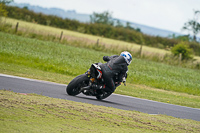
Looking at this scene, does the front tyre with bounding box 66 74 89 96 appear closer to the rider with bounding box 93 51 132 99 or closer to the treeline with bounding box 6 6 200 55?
the rider with bounding box 93 51 132 99

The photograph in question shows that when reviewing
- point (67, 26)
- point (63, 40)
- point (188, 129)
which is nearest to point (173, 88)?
point (188, 129)

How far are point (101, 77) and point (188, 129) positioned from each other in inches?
129

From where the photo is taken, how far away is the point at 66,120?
6363 millimetres

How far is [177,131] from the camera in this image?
7309 millimetres

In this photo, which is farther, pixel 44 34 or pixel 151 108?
pixel 44 34

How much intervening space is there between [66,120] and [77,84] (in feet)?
11.8

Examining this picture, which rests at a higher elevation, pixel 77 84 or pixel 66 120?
pixel 77 84

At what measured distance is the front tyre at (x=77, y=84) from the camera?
9828 millimetres

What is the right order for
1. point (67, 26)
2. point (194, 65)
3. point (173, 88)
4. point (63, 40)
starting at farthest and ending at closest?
point (67, 26) < point (194, 65) < point (63, 40) < point (173, 88)

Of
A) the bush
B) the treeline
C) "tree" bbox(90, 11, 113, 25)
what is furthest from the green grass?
"tree" bbox(90, 11, 113, 25)

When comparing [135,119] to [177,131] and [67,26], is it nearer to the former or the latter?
[177,131]

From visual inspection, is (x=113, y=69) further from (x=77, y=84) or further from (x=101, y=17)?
(x=101, y=17)

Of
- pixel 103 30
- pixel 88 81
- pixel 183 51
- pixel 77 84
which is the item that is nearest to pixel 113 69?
pixel 88 81

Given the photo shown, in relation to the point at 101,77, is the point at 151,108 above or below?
below
